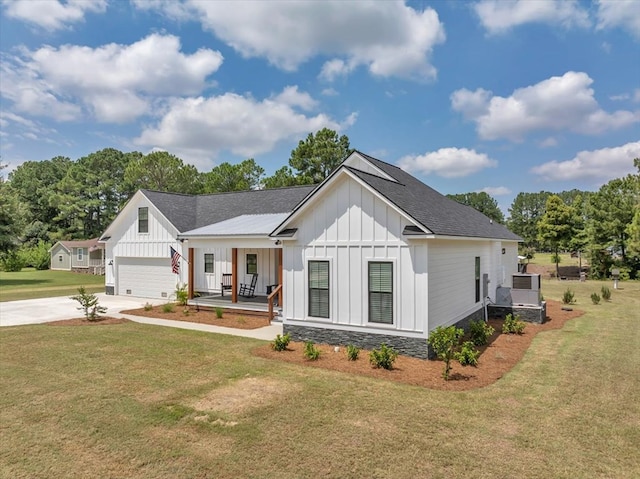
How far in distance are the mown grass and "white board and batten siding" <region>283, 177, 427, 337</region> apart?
7.04ft

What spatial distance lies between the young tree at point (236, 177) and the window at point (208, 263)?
25.0 metres

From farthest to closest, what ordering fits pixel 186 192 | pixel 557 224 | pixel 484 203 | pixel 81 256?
1. pixel 484 203
2. pixel 186 192
3. pixel 81 256
4. pixel 557 224

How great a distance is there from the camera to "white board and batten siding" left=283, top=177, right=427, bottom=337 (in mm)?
9859

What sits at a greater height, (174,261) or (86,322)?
(174,261)

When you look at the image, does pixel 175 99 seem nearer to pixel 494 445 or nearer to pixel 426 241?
pixel 426 241

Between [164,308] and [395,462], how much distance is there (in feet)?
47.8

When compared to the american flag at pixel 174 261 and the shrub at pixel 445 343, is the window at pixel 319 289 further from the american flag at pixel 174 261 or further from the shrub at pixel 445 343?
the american flag at pixel 174 261

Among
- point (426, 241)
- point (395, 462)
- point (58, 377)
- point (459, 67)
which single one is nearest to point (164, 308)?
point (58, 377)

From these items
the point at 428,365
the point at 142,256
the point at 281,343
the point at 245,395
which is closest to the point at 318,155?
the point at 142,256

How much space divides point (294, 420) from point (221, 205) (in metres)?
19.4

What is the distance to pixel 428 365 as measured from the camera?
30.7 ft

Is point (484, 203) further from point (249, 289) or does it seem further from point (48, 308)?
point (48, 308)

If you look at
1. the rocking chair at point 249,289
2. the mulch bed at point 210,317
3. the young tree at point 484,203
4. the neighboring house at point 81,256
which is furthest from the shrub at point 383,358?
the young tree at point 484,203

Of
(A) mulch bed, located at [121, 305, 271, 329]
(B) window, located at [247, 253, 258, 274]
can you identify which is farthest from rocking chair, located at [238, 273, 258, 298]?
(A) mulch bed, located at [121, 305, 271, 329]
